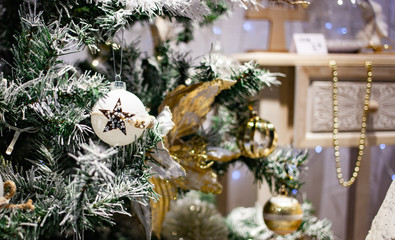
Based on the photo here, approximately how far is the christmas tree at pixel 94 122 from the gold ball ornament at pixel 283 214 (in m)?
0.05

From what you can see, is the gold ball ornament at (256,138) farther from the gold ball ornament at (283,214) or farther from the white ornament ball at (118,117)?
the white ornament ball at (118,117)

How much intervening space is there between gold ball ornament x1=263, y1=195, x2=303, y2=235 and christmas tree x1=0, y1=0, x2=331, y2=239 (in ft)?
0.17

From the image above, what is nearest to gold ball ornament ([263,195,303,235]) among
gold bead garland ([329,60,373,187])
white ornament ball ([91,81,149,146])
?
gold bead garland ([329,60,373,187])

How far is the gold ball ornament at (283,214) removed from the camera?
2.33 ft

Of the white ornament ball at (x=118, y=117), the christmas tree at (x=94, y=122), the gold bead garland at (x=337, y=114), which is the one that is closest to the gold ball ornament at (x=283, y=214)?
the christmas tree at (x=94, y=122)

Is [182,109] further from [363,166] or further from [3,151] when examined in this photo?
[363,166]

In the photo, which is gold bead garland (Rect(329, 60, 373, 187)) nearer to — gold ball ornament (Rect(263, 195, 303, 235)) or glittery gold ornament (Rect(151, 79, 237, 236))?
gold ball ornament (Rect(263, 195, 303, 235))

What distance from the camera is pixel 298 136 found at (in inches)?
33.1

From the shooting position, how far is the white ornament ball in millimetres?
453

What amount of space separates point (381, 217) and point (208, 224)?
15.8 inches

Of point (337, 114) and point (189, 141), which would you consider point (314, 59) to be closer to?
point (337, 114)

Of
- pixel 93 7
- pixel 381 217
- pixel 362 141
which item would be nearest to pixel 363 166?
pixel 362 141

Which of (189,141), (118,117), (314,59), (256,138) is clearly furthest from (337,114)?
(118,117)

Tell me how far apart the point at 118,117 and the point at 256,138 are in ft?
0.98
